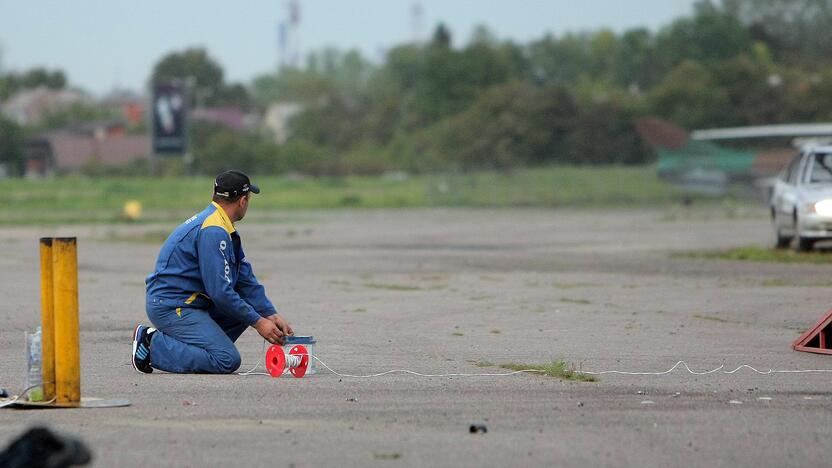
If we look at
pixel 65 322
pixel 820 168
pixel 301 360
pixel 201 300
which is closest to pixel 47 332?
pixel 65 322

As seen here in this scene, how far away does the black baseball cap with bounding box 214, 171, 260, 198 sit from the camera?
10.2 m

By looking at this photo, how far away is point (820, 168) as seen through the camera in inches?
960

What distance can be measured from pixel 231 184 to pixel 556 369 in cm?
272

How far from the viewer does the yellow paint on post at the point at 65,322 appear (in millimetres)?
8219

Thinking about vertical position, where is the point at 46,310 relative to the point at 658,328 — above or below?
above

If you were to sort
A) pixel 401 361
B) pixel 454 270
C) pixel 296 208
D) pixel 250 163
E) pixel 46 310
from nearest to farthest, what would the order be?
pixel 46 310 → pixel 401 361 → pixel 454 270 → pixel 296 208 → pixel 250 163

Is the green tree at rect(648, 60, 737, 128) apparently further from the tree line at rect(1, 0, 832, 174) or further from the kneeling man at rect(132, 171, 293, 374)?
the kneeling man at rect(132, 171, 293, 374)

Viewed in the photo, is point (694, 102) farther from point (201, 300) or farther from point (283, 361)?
point (283, 361)

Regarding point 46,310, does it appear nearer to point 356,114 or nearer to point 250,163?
point 250,163

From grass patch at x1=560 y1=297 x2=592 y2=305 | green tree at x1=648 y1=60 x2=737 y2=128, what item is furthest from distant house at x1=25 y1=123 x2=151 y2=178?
grass patch at x1=560 y1=297 x2=592 y2=305

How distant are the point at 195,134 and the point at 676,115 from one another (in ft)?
152

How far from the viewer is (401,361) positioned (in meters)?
10.9

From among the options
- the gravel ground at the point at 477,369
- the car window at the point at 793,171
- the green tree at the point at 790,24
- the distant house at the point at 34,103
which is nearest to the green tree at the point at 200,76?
the distant house at the point at 34,103

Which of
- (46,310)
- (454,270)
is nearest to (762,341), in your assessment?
(46,310)
